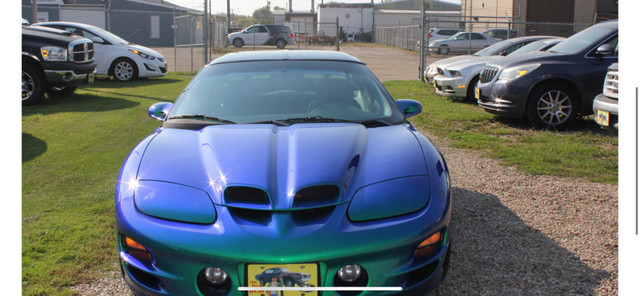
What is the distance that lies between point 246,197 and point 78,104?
9125mm

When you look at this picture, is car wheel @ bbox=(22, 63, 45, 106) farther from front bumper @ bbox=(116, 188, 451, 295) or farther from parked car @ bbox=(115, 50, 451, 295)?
front bumper @ bbox=(116, 188, 451, 295)

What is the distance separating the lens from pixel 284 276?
2.35 metres

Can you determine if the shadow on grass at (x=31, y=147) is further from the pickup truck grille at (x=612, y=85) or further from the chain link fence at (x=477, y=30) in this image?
the chain link fence at (x=477, y=30)

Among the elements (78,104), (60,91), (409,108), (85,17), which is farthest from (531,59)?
(85,17)

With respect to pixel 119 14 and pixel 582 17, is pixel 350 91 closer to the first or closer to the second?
pixel 582 17

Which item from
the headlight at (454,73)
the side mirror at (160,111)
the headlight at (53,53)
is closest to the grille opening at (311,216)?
the side mirror at (160,111)

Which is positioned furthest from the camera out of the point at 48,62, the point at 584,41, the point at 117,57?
the point at 117,57

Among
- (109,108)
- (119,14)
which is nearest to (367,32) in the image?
(119,14)

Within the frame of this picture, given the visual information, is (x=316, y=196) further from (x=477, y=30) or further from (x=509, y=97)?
(x=477, y=30)

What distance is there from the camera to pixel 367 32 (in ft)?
182

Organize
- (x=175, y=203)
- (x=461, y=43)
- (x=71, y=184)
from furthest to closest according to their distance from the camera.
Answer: (x=461, y=43), (x=71, y=184), (x=175, y=203)

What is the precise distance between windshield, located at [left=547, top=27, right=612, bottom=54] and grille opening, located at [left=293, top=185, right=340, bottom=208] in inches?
287

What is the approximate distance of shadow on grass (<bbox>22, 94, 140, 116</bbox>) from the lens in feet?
31.7

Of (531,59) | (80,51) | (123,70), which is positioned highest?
(80,51)
